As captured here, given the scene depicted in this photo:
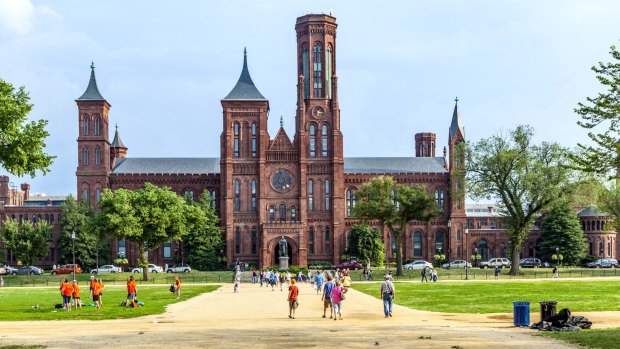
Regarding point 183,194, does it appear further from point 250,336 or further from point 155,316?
point 250,336

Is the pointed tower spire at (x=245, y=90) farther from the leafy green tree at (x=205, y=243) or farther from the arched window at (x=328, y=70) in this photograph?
the leafy green tree at (x=205, y=243)

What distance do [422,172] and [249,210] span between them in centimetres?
2489

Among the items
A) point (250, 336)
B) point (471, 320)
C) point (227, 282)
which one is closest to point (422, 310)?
point (471, 320)

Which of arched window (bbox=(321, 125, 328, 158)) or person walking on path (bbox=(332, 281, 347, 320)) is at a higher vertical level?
arched window (bbox=(321, 125, 328, 158))

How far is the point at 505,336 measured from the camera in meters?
27.7

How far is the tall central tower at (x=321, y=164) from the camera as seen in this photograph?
110188 millimetres

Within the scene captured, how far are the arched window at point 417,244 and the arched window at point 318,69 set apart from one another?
22.9m

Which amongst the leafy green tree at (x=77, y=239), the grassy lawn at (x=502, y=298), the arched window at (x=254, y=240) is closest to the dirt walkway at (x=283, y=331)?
the grassy lawn at (x=502, y=298)

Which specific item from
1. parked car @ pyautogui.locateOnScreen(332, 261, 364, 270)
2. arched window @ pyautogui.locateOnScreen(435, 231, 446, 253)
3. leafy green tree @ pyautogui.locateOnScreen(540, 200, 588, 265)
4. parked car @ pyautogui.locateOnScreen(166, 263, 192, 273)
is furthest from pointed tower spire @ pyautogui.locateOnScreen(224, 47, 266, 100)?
leafy green tree @ pyautogui.locateOnScreen(540, 200, 588, 265)

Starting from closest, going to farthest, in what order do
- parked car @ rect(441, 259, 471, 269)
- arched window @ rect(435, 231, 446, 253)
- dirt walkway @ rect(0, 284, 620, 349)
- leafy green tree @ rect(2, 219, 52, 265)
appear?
1. dirt walkway @ rect(0, 284, 620, 349)
2. leafy green tree @ rect(2, 219, 52, 265)
3. parked car @ rect(441, 259, 471, 269)
4. arched window @ rect(435, 231, 446, 253)

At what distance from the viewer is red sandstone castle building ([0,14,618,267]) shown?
109 m

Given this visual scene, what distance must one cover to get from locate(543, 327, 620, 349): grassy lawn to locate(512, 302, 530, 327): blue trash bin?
7.60 feet

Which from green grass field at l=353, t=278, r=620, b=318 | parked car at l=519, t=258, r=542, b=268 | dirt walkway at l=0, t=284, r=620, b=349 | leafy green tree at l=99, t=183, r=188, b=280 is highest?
leafy green tree at l=99, t=183, r=188, b=280

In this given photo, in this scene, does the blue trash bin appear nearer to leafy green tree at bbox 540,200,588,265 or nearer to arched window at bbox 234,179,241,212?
arched window at bbox 234,179,241,212
